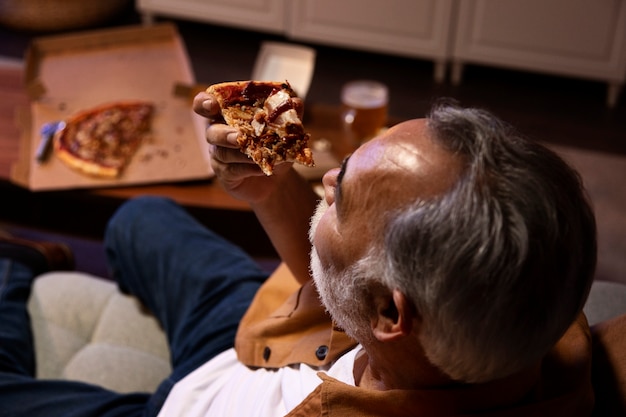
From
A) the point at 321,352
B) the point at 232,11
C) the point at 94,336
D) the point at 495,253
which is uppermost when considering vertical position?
the point at 495,253

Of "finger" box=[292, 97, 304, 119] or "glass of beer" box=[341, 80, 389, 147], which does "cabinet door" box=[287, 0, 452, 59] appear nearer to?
"glass of beer" box=[341, 80, 389, 147]

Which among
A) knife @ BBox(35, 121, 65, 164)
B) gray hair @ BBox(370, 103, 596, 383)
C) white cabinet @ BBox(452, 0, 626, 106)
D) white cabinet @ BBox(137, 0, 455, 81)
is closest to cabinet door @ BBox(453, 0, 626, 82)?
white cabinet @ BBox(452, 0, 626, 106)

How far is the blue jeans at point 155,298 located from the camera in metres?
1.39

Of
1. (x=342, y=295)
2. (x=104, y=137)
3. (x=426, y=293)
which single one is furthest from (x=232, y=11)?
(x=426, y=293)

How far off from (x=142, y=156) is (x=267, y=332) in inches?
35.9

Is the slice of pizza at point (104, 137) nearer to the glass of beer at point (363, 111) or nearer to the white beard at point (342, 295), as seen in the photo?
the glass of beer at point (363, 111)

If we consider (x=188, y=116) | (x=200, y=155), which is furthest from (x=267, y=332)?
(x=188, y=116)

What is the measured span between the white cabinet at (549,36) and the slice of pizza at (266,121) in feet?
7.11

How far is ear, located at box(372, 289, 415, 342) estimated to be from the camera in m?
0.94

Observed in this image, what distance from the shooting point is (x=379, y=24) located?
11.3 feet

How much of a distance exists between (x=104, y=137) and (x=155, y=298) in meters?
0.68

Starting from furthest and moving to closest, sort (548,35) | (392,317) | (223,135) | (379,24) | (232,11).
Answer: (232,11) < (379,24) < (548,35) < (223,135) < (392,317)

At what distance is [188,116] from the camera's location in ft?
7.31

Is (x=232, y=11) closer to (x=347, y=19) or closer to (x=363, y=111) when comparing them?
(x=347, y=19)
